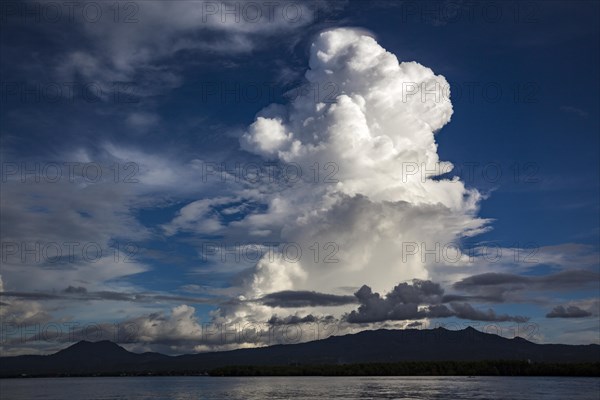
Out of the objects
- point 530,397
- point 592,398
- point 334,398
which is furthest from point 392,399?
point 592,398

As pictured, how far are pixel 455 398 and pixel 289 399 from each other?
54.7 meters

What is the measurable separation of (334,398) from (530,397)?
217 ft

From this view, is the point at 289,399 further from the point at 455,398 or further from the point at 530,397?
the point at 530,397

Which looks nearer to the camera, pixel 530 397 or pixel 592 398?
pixel 592 398

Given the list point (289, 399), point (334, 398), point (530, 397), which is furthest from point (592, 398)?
point (289, 399)

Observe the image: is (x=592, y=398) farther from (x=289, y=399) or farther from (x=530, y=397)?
(x=289, y=399)

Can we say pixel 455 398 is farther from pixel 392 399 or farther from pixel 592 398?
pixel 592 398

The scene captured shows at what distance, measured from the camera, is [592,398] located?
185 metres

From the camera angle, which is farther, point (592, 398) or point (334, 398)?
point (334, 398)

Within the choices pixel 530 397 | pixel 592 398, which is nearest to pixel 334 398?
pixel 530 397

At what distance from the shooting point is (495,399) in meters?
187

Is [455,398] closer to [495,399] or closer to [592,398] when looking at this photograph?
[495,399]

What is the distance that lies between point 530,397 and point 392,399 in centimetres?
4880

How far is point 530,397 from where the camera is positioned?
7771 inches
